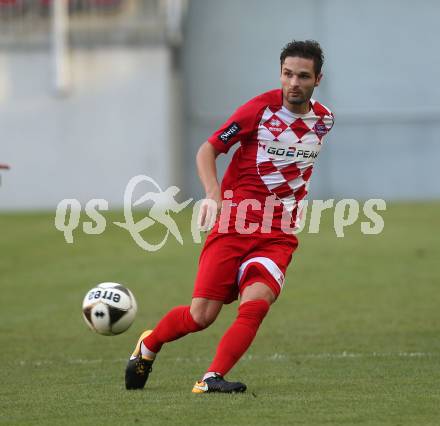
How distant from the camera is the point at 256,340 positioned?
10664 mm

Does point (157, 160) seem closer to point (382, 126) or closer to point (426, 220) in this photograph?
point (382, 126)

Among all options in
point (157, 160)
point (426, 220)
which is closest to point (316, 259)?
point (426, 220)

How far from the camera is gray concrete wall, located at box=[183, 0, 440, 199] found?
28.7 meters

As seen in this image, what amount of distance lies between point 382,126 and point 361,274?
1332cm

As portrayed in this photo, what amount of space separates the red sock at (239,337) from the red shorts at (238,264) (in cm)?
15

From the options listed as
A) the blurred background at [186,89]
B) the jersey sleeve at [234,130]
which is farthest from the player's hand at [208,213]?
the blurred background at [186,89]

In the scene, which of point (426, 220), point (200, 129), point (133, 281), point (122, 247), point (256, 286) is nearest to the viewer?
point (256, 286)

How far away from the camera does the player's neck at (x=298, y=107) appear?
729cm

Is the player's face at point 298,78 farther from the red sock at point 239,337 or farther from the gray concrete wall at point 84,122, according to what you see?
the gray concrete wall at point 84,122

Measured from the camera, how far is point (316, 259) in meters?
17.6

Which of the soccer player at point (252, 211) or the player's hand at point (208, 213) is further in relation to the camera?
the soccer player at point (252, 211)
